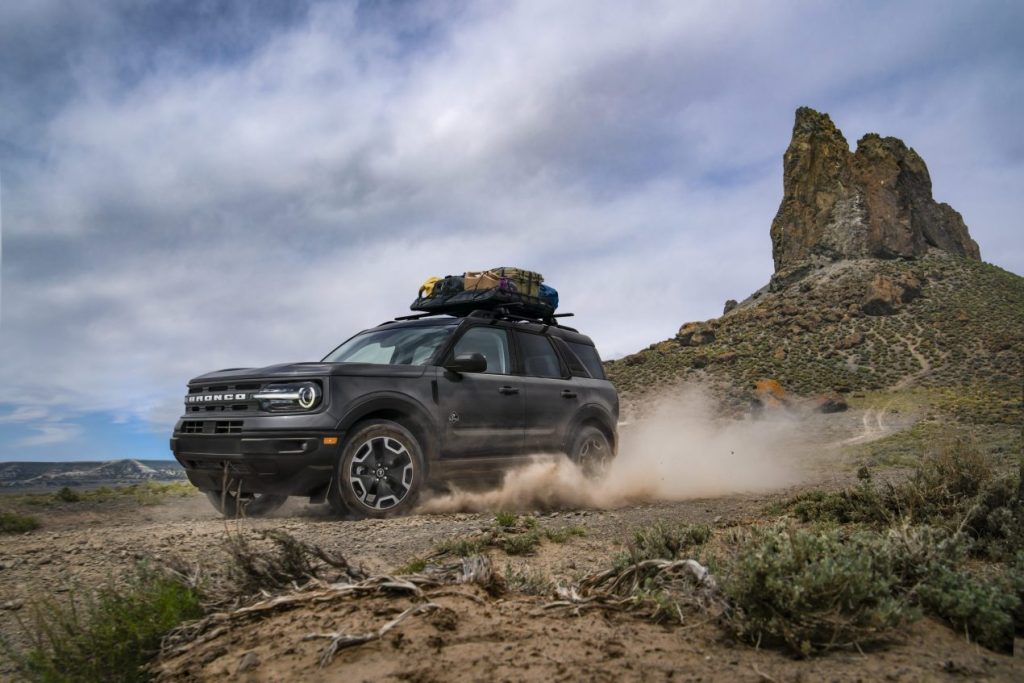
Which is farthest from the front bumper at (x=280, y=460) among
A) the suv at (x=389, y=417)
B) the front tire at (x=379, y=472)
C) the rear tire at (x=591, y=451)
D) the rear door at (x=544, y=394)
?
the rear tire at (x=591, y=451)

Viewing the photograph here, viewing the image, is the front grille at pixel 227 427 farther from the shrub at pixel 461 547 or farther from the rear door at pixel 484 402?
the shrub at pixel 461 547

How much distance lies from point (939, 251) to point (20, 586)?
3179 inches

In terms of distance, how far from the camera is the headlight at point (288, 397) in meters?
6.28

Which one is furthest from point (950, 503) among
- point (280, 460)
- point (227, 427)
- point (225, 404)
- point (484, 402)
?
point (225, 404)

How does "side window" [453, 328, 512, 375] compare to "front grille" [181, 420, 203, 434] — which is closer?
"front grille" [181, 420, 203, 434]

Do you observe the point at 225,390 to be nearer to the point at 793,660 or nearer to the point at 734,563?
the point at 734,563

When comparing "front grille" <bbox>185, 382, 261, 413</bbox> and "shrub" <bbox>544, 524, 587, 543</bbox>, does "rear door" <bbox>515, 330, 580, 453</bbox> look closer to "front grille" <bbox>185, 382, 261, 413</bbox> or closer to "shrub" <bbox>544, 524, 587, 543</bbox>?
"shrub" <bbox>544, 524, 587, 543</bbox>

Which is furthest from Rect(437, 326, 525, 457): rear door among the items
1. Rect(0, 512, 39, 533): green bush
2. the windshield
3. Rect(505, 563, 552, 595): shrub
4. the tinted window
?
Rect(0, 512, 39, 533): green bush

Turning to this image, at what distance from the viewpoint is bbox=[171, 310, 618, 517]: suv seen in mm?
6191

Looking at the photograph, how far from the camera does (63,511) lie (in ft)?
29.9

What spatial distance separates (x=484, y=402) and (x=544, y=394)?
39.0 inches

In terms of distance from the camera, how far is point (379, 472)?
6.52m

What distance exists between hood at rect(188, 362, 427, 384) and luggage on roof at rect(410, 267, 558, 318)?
5.09ft

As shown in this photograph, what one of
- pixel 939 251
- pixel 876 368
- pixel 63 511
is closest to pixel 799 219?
pixel 939 251
